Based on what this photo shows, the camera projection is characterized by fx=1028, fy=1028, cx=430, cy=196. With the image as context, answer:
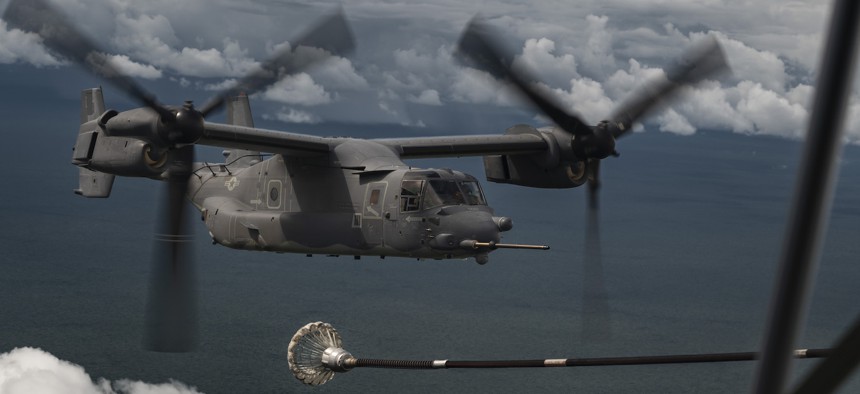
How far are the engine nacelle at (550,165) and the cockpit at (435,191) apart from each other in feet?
23.3

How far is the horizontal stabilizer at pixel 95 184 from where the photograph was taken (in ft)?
178

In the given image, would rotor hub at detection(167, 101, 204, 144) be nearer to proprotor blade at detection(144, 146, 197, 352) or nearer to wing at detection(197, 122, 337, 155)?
wing at detection(197, 122, 337, 155)

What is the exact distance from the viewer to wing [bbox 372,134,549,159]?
4966cm

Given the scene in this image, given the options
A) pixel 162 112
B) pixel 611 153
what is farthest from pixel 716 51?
pixel 162 112

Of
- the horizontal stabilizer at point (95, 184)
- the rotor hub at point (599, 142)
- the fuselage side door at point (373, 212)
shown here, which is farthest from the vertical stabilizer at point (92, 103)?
the rotor hub at point (599, 142)

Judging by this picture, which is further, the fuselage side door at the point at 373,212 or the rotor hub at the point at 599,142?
the rotor hub at the point at 599,142

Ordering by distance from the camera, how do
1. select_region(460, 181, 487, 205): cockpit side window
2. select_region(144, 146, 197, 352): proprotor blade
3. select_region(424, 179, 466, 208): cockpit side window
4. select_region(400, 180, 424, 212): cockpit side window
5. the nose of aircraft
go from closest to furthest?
the nose of aircraft, select_region(424, 179, 466, 208): cockpit side window, select_region(400, 180, 424, 212): cockpit side window, select_region(460, 181, 487, 205): cockpit side window, select_region(144, 146, 197, 352): proprotor blade

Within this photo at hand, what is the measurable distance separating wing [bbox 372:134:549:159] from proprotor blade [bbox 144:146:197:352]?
982 cm

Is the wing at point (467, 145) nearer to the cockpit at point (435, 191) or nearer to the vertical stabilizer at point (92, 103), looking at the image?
the cockpit at point (435, 191)

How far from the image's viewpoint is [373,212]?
43625mm

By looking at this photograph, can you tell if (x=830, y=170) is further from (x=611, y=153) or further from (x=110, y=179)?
(x=110, y=179)

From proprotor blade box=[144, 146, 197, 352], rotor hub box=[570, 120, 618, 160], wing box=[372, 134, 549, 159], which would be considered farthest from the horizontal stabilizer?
rotor hub box=[570, 120, 618, 160]

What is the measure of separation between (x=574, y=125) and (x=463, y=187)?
7502 mm

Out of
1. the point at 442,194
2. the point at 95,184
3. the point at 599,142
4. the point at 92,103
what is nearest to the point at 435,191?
the point at 442,194
